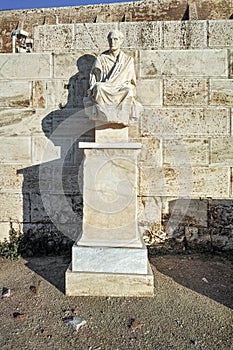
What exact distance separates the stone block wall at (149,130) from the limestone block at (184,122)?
0.04ft

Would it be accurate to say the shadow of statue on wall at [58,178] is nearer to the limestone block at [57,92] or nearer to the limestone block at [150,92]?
the limestone block at [57,92]

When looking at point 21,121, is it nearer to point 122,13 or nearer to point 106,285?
point 106,285

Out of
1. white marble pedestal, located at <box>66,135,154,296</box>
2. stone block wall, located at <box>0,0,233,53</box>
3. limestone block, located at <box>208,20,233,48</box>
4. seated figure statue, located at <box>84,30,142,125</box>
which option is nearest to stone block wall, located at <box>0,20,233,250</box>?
limestone block, located at <box>208,20,233,48</box>

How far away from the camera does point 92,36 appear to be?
3.61 m

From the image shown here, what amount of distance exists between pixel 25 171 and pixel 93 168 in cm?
139

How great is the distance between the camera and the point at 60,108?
3.56 m

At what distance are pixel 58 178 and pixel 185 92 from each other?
1936 mm

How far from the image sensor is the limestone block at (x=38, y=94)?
356 centimetres

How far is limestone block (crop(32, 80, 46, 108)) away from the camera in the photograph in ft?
11.7

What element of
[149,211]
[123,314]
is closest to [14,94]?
[149,211]

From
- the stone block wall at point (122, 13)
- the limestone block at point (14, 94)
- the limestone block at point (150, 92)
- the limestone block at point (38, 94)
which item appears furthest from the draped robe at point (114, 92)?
the stone block wall at point (122, 13)

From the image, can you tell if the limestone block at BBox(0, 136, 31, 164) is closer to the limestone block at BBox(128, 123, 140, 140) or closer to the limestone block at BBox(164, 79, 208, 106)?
the limestone block at BBox(128, 123, 140, 140)

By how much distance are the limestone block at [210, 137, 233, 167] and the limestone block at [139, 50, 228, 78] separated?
2.69 ft

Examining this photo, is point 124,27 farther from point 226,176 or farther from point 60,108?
point 226,176
